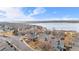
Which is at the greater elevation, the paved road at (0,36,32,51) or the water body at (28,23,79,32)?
the water body at (28,23,79,32)

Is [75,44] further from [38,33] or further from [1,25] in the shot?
[1,25]

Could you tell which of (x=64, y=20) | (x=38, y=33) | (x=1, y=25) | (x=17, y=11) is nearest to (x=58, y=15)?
(x=64, y=20)

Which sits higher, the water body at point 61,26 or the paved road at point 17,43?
the water body at point 61,26

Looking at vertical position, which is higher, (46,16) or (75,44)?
(46,16)

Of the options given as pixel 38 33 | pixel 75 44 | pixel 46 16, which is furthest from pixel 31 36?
pixel 75 44
